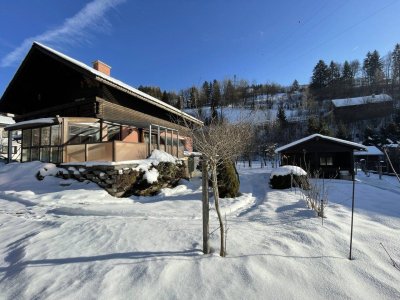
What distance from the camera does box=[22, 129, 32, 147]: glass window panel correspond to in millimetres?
13508

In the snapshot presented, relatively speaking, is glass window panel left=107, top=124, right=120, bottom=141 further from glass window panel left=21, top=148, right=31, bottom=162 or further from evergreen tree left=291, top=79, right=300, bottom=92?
evergreen tree left=291, top=79, right=300, bottom=92

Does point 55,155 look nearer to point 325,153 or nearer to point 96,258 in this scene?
point 96,258

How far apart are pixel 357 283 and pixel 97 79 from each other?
41.4ft

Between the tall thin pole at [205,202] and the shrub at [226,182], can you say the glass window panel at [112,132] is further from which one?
the tall thin pole at [205,202]

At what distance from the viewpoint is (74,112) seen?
47.5ft

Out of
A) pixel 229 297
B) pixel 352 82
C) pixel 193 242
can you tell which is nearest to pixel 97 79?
pixel 193 242

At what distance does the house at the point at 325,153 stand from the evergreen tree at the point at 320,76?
58982 mm

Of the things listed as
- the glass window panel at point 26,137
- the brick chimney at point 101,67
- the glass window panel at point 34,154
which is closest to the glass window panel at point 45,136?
the glass window panel at point 34,154

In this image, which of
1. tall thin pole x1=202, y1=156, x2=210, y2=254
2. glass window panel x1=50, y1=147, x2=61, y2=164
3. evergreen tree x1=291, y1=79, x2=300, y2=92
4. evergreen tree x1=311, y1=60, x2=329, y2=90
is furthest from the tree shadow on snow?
evergreen tree x1=291, y1=79, x2=300, y2=92

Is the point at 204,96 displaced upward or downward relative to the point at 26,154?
upward

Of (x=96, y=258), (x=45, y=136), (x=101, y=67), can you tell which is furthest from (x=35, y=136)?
(x=96, y=258)

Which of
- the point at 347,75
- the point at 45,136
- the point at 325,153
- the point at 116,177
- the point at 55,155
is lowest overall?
the point at 116,177

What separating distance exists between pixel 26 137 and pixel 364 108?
63872mm

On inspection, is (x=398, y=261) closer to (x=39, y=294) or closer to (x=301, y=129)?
(x=39, y=294)
